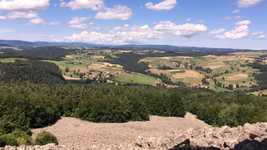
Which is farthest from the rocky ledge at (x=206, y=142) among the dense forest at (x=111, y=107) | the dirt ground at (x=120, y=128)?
the dirt ground at (x=120, y=128)

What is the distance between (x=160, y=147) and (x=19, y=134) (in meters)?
33.0

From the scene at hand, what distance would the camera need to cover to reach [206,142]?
1922 inches

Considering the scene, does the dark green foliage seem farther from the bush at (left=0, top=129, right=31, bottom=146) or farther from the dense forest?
the bush at (left=0, top=129, right=31, bottom=146)

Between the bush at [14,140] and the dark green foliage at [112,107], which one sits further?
the dark green foliage at [112,107]

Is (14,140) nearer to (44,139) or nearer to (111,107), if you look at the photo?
(44,139)

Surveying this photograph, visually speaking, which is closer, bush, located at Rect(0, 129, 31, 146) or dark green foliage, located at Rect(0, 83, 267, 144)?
bush, located at Rect(0, 129, 31, 146)

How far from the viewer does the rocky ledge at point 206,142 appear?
43.4 meters

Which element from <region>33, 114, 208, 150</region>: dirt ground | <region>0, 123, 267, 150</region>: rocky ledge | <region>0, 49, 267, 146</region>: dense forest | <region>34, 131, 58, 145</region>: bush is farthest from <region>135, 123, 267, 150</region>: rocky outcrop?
<region>33, 114, 208, 150</region>: dirt ground

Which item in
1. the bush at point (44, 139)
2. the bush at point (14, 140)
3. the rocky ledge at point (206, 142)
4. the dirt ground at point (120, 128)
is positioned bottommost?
the dirt ground at point (120, 128)

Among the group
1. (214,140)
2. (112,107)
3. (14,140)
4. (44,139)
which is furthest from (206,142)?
(112,107)

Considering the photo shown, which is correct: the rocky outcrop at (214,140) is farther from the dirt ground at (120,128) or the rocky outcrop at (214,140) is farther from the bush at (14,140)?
the dirt ground at (120,128)

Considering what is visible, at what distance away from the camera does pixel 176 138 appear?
54.7 m

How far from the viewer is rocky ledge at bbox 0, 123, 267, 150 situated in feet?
142

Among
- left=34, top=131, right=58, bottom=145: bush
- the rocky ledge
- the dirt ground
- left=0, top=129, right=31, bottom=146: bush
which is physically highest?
the rocky ledge
